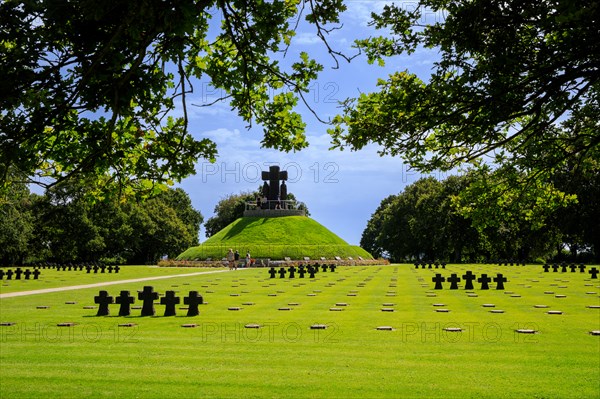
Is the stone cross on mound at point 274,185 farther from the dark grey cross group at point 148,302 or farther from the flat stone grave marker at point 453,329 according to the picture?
the flat stone grave marker at point 453,329

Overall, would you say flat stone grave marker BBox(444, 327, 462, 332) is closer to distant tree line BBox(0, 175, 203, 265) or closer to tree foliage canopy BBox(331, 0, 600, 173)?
tree foliage canopy BBox(331, 0, 600, 173)

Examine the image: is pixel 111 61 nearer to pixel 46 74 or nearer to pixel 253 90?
pixel 46 74

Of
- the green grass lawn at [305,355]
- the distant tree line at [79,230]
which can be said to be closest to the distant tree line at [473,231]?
the green grass lawn at [305,355]

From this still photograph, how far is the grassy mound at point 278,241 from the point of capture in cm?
6638

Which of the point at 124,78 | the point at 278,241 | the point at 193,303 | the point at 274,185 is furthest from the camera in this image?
the point at 274,185

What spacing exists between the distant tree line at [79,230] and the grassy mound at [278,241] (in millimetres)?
10814

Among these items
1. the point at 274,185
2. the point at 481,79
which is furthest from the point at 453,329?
the point at 274,185

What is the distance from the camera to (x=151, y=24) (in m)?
5.21

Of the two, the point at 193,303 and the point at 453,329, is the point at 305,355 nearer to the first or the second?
the point at 453,329

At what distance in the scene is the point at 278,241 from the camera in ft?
235

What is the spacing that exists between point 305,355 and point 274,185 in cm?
7503

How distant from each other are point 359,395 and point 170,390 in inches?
112

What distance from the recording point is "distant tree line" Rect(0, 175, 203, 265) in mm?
64625

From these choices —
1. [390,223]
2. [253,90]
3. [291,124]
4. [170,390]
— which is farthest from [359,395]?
[390,223]
